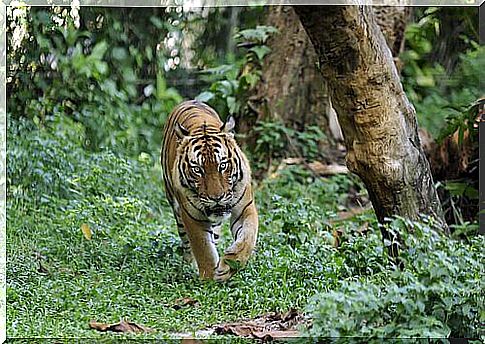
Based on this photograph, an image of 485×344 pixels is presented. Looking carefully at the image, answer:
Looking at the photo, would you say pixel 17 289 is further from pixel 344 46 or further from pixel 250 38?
pixel 250 38

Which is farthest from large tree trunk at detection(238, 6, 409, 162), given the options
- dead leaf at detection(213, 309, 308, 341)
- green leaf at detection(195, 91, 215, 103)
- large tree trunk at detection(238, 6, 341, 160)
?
dead leaf at detection(213, 309, 308, 341)

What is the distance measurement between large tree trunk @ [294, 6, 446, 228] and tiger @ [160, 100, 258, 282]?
505 millimetres

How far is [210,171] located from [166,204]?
1.59m

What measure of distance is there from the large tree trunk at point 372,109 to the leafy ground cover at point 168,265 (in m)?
0.20

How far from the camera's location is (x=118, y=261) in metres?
3.55

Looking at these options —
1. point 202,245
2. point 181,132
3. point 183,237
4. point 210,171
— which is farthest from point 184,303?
point 181,132

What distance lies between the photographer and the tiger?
3.44 metres

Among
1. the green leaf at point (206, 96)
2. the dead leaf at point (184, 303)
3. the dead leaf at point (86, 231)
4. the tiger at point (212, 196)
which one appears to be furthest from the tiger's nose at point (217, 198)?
the green leaf at point (206, 96)

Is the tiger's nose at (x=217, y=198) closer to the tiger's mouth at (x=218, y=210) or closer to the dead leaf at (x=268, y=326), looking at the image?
the tiger's mouth at (x=218, y=210)

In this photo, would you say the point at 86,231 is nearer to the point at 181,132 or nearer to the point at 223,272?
the point at 181,132

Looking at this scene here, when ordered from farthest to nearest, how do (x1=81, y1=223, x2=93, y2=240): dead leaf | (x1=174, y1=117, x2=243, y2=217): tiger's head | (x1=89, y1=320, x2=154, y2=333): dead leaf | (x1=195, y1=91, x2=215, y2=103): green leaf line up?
(x1=195, y1=91, x2=215, y2=103): green leaf < (x1=81, y1=223, x2=93, y2=240): dead leaf < (x1=174, y1=117, x2=243, y2=217): tiger's head < (x1=89, y1=320, x2=154, y2=333): dead leaf

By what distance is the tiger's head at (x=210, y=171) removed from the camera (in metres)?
3.46

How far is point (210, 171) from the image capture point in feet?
11.4

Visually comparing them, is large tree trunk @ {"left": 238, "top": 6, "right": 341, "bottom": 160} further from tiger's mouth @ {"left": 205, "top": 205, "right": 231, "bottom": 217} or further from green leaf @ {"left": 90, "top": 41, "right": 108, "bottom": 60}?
tiger's mouth @ {"left": 205, "top": 205, "right": 231, "bottom": 217}
